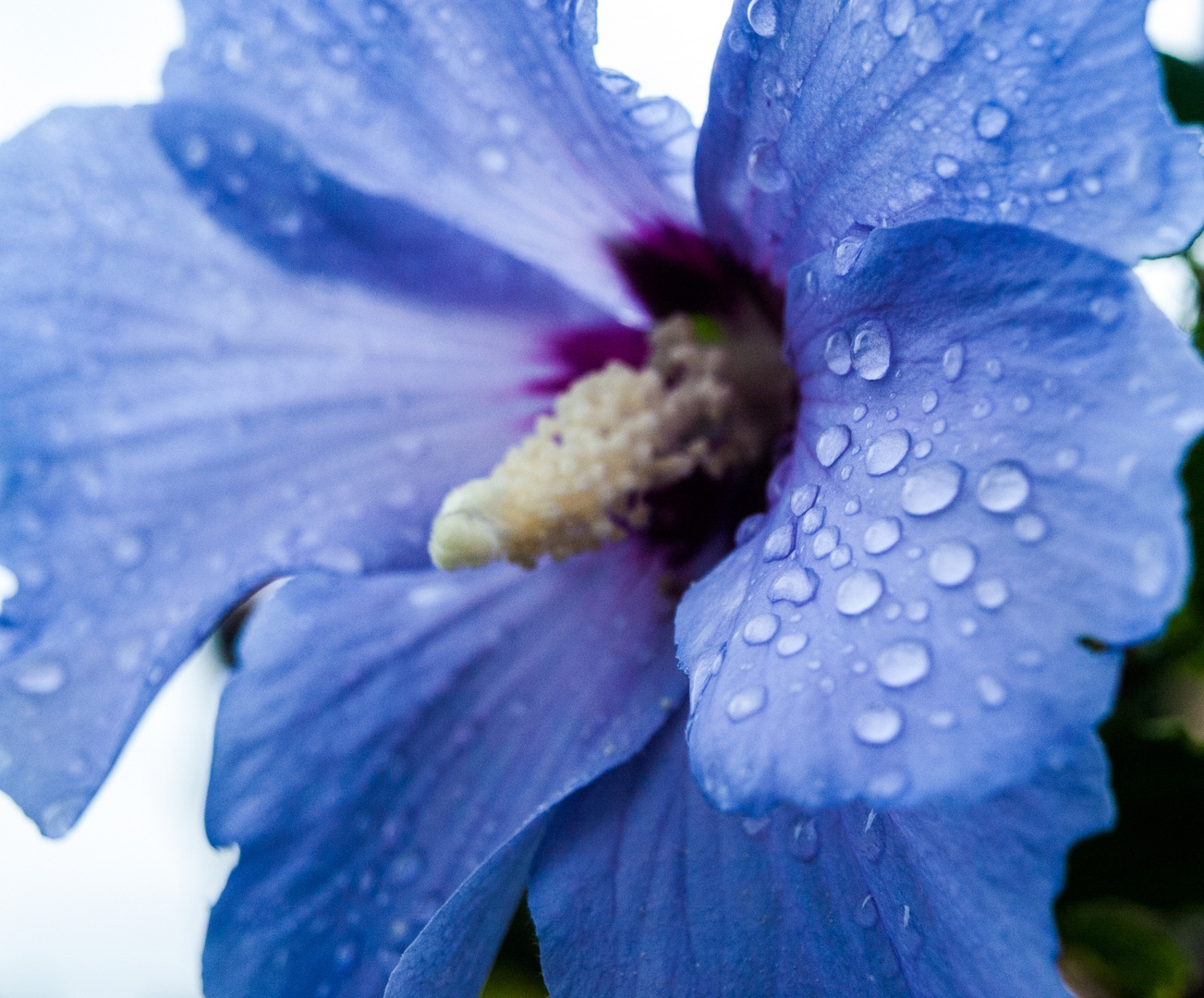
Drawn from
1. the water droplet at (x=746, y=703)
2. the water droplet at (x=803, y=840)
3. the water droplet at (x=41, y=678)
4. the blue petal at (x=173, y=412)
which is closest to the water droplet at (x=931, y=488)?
the water droplet at (x=746, y=703)

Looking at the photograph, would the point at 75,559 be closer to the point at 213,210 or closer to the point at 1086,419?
the point at 213,210

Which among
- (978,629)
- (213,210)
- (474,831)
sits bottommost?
(474,831)

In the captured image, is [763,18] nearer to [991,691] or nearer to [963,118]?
[963,118]

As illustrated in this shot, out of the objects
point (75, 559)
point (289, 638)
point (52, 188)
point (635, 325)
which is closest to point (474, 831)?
point (289, 638)

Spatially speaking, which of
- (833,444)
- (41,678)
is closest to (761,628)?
(833,444)

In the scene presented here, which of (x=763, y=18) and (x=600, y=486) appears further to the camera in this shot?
(x=600, y=486)

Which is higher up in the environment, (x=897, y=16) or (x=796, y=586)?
(x=897, y=16)
